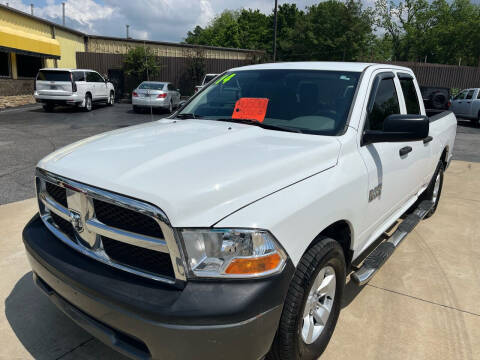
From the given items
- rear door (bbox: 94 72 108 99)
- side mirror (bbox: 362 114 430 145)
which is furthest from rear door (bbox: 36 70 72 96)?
side mirror (bbox: 362 114 430 145)

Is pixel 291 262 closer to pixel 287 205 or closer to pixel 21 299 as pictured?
pixel 287 205

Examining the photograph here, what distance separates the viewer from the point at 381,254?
10.1ft

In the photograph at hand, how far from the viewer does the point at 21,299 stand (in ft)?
9.96

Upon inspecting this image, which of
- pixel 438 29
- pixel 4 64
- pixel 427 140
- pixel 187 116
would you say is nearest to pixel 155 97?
pixel 4 64

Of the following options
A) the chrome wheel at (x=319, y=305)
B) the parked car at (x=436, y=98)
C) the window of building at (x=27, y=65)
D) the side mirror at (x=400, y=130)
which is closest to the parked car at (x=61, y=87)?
the window of building at (x=27, y=65)

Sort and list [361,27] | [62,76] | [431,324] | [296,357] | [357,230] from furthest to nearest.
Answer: [361,27] < [62,76] < [431,324] < [357,230] < [296,357]

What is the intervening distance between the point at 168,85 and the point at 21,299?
16075mm

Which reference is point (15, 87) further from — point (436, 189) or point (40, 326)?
point (436, 189)

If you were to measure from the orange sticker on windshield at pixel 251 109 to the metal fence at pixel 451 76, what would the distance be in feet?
92.2

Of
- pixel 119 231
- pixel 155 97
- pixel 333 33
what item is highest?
pixel 333 33

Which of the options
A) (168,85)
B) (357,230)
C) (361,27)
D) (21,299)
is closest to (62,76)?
(168,85)

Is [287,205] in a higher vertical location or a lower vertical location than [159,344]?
higher

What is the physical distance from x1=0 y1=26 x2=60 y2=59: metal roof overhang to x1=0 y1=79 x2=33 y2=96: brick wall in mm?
1539

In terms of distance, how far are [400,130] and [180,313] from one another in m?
1.92
